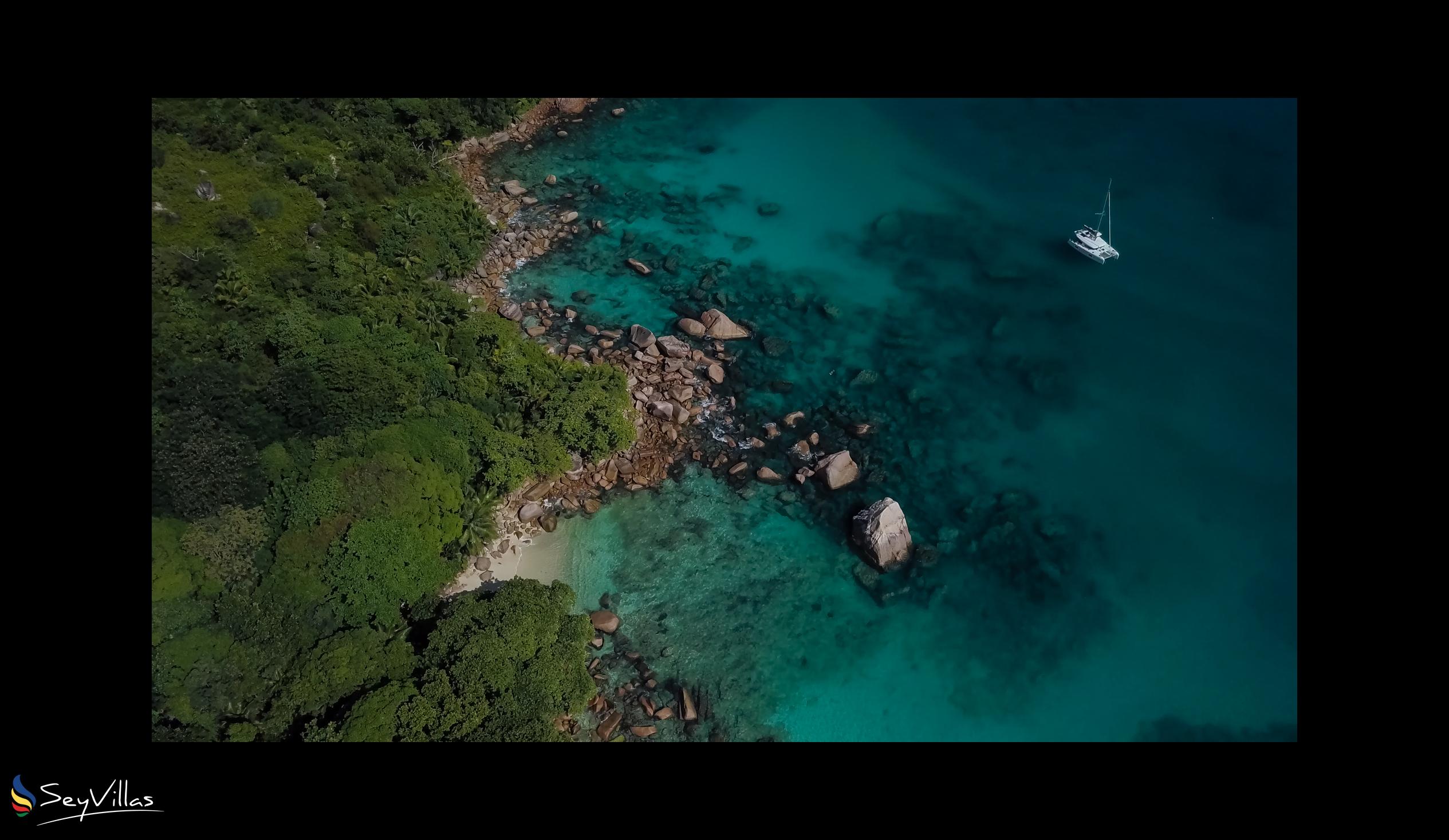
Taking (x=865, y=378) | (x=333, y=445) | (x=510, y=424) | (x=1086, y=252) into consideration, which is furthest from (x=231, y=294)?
(x=1086, y=252)

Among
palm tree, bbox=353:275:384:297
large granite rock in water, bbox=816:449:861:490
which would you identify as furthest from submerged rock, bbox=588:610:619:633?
palm tree, bbox=353:275:384:297

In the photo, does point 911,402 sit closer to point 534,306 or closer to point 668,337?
point 668,337

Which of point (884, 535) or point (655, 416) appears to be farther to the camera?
point (655, 416)

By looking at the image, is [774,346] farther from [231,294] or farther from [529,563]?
[231,294]

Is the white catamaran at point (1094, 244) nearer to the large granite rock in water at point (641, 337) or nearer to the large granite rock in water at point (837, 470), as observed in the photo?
the large granite rock in water at point (837, 470)

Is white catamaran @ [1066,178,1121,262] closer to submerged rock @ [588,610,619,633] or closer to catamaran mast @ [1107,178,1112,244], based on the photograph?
catamaran mast @ [1107,178,1112,244]

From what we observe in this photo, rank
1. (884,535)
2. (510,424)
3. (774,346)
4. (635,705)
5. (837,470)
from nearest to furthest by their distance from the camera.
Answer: (635,705) → (884,535) → (510,424) → (837,470) → (774,346)

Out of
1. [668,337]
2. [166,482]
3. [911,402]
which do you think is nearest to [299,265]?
[166,482]
